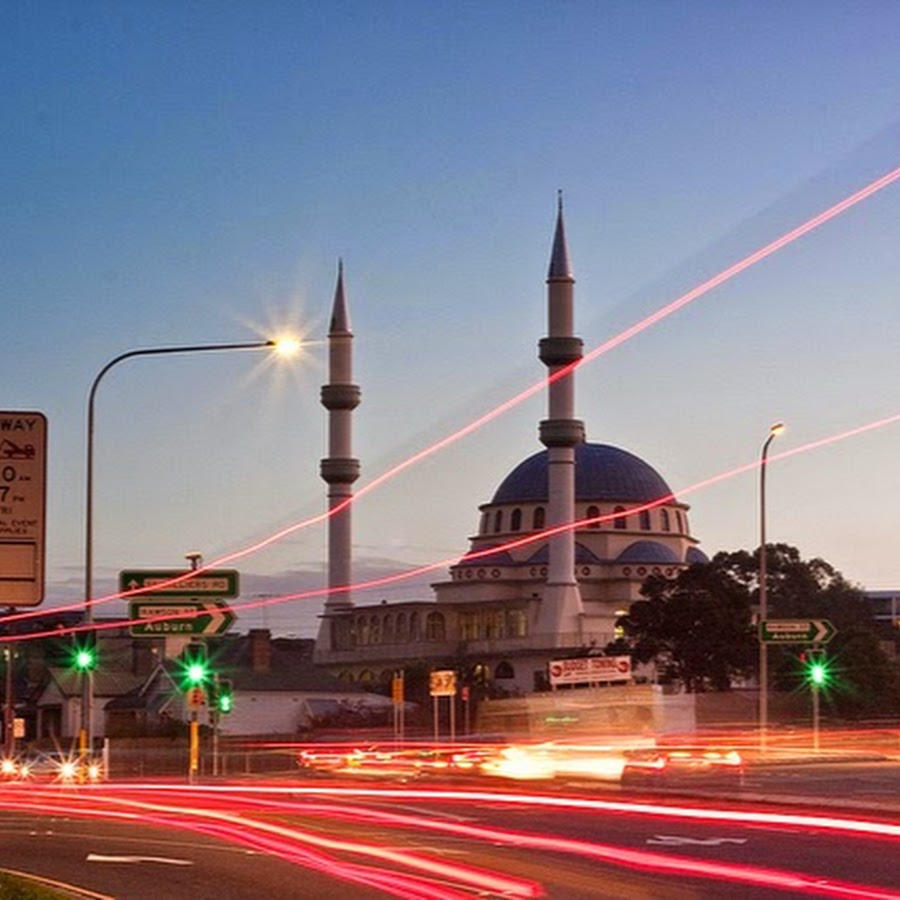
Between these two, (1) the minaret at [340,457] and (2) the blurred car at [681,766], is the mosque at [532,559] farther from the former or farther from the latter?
(2) the blurred car at [681,766]

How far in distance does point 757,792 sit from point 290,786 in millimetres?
12973

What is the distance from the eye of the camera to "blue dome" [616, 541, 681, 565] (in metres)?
146

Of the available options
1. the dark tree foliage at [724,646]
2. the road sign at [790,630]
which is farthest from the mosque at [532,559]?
the road sign at [790,630]

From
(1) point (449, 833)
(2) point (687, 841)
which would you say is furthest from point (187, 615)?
(2) point (687, 841)

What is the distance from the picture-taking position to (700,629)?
324 feet

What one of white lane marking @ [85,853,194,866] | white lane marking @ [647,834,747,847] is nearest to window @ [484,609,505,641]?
white lane marking @ [85,853,194,866]

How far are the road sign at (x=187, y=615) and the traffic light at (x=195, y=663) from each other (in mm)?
2464

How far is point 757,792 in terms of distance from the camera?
111 feet

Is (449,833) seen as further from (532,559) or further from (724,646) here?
(532,559)

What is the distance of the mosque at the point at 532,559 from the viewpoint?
4993 inches

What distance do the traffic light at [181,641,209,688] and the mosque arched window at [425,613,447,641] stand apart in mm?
98013

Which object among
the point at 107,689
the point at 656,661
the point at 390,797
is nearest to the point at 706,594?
the point at 656,661

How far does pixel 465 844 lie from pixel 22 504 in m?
12.4

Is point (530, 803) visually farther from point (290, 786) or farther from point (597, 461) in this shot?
point (597, 461)
